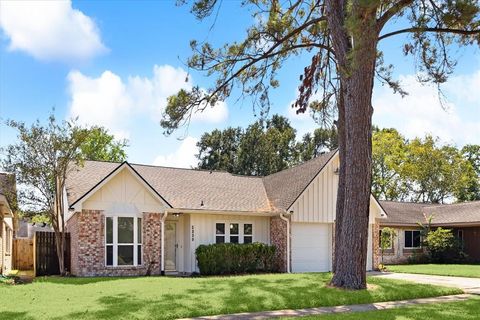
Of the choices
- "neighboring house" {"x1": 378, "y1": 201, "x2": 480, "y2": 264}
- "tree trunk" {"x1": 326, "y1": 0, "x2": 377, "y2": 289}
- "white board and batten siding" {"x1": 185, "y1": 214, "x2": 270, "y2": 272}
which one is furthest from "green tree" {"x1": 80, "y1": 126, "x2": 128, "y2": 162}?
"tree trunk" {"x1": 326, "y1": 0, "x2": 377, "y2": 289}

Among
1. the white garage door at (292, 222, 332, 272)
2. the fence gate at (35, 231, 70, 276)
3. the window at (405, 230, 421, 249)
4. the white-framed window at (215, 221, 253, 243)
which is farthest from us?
the window at (405, 230, 421, 249)

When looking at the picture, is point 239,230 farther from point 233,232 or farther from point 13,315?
point 13,315

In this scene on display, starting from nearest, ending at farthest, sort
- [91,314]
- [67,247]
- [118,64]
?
1. [91,314]
2. [118,64]
3. [67,247]

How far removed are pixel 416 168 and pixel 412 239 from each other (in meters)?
17.0

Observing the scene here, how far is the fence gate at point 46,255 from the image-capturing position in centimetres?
1856

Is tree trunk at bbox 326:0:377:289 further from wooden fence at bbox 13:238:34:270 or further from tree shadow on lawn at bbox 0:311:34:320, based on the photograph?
wooden fence at bbox 13:238:34:270

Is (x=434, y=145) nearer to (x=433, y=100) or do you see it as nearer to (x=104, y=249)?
(x=433, y=100)

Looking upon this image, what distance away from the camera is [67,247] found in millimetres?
19281

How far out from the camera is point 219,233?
21.0m

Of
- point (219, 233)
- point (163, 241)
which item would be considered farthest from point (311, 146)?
point (163, 241)

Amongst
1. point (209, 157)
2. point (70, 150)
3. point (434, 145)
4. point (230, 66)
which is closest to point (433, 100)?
point (230, 66)

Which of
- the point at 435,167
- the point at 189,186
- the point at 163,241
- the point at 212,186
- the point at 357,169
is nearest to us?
the point at 357,169

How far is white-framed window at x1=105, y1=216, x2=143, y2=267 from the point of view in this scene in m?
17.9

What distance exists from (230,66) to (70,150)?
23.3ft
